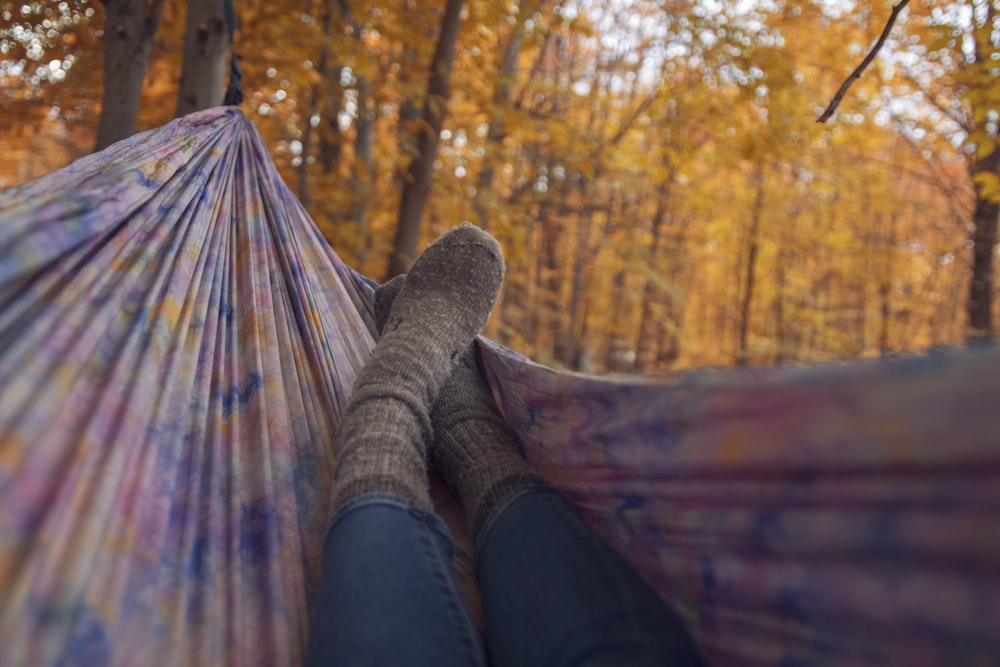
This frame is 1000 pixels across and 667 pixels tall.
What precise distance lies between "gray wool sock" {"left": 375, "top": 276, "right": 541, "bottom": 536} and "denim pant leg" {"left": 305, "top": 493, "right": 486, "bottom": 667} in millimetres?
112

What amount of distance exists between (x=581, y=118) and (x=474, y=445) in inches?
258

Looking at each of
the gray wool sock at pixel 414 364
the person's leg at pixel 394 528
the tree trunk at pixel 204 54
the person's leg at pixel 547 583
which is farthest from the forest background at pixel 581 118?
the person's leg at pixel 547 583

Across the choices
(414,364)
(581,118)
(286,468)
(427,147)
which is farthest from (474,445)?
(581,118)

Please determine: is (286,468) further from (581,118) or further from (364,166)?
(581,118)

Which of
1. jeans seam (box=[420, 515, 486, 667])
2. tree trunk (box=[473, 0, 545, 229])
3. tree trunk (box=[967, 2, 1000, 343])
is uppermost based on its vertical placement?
tree trunk (box=[473, 0, 545, 229])

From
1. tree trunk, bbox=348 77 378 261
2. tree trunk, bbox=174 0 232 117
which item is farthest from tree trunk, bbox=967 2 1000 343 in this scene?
tree trunk, bbox=174 0 232 117

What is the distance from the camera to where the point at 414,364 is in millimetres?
908

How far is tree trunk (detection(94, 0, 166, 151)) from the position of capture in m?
1.68

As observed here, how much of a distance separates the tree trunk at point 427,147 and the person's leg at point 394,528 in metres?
→ 1.53

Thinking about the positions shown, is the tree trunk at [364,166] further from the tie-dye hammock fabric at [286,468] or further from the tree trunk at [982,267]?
the tree trunk at [982,267]

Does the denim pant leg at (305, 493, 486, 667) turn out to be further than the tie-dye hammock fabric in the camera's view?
Yes

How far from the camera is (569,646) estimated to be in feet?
1.86

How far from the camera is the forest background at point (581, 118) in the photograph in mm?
2356

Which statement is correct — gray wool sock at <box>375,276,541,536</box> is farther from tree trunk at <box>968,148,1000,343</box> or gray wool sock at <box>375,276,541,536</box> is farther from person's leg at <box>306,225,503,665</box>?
tree trunk at <box>968,148,1000,343</box>
